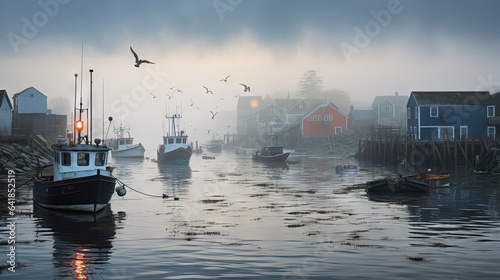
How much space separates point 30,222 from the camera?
3114cm

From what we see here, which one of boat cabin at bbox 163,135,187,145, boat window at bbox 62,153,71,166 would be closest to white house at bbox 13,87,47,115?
boat cabin at bbox 163,135,187,145

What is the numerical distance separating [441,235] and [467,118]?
194 ft

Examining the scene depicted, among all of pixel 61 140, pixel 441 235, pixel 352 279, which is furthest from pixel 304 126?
pixel 352 279

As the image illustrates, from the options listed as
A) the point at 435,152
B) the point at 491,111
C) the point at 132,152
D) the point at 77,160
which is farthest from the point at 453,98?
the point at 77,160

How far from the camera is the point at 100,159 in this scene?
3441cm

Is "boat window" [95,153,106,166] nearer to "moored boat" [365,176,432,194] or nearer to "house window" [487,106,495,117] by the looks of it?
"moored boat" [365,176,432,194]

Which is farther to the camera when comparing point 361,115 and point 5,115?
point 361,115

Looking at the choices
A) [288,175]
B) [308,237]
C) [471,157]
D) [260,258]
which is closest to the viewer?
[260,258]

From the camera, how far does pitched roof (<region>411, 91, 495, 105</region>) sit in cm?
8188

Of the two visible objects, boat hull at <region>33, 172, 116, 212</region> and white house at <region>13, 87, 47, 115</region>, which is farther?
white house at <region>13, 87, 47, 115</region>

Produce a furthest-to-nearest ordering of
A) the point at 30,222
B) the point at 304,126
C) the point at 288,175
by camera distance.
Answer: the point at 304,126
the point at 288,175
the point at 30,222

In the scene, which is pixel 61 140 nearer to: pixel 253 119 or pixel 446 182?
pixel 446 182

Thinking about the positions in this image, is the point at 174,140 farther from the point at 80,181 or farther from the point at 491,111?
the point at 80,181

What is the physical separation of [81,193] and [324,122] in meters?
97.5
